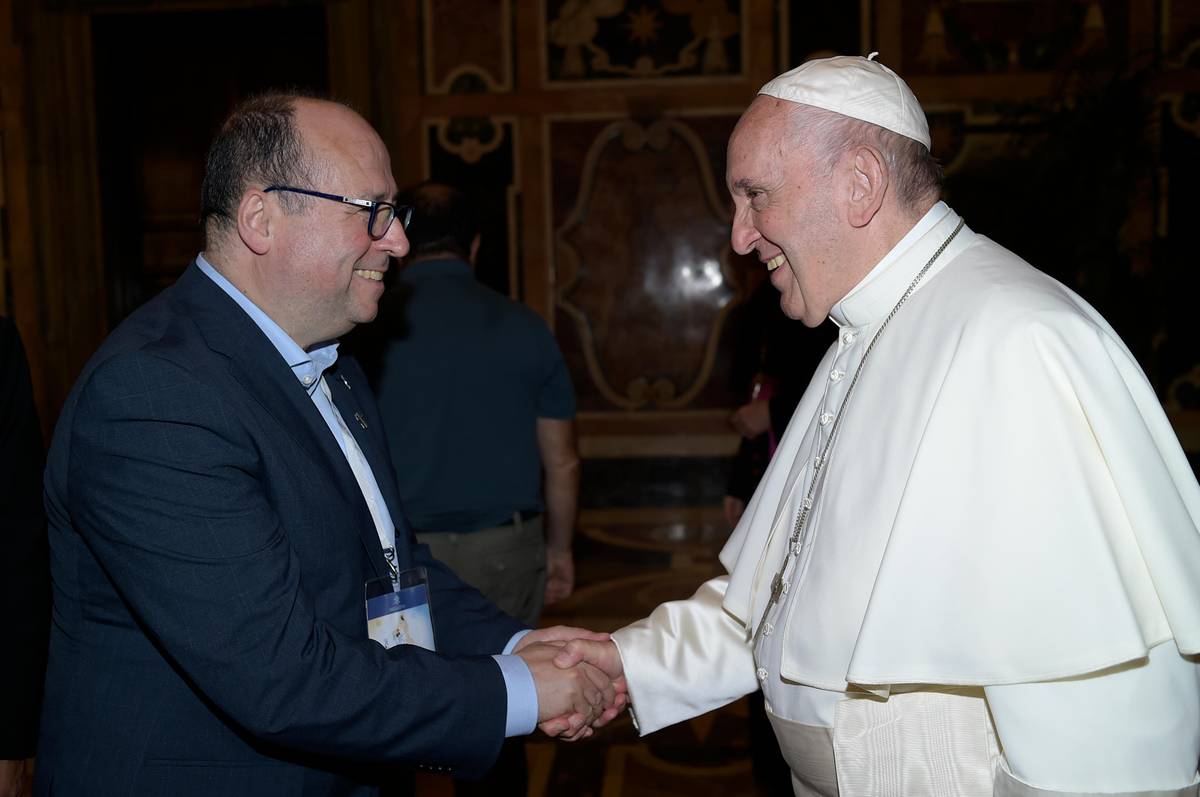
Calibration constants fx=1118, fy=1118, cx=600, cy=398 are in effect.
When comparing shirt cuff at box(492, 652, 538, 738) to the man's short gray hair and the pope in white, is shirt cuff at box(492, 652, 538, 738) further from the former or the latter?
the man's short gray hair

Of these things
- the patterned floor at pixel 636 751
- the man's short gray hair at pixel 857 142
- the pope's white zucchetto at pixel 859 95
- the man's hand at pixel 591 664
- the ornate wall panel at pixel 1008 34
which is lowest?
the patterned floor at pixel 636 751

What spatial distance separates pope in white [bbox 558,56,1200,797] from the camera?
1.54m

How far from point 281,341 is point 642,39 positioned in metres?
6.48

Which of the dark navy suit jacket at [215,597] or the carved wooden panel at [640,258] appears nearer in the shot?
the dark navy suit jacket at [215,597]

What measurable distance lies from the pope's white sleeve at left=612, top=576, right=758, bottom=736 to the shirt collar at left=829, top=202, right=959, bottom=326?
27.4 inches

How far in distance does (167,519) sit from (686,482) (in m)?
6.57

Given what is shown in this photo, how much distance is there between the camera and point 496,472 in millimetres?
3389

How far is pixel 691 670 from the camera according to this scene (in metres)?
2.27

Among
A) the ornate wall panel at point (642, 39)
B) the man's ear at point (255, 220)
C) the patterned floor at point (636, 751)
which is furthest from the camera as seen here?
the ornate wall panel at point (642, 39)

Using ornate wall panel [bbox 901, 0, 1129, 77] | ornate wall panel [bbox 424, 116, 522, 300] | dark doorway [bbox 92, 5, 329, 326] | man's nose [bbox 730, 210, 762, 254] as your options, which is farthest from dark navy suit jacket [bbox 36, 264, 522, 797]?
dark doorway [bbox 92, 5, 329, 326]

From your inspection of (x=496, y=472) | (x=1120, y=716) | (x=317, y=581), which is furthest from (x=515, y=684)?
(x=496, y=472)

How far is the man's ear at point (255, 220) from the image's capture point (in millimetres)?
1886

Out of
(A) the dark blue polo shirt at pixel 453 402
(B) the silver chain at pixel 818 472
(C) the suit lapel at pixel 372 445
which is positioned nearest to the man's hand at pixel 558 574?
(A) the dark blue polo shirt at pixel 453 402

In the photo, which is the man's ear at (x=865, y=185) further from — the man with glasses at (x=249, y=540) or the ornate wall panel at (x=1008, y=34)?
the ornate wall panel at (x=1008, y=34)
